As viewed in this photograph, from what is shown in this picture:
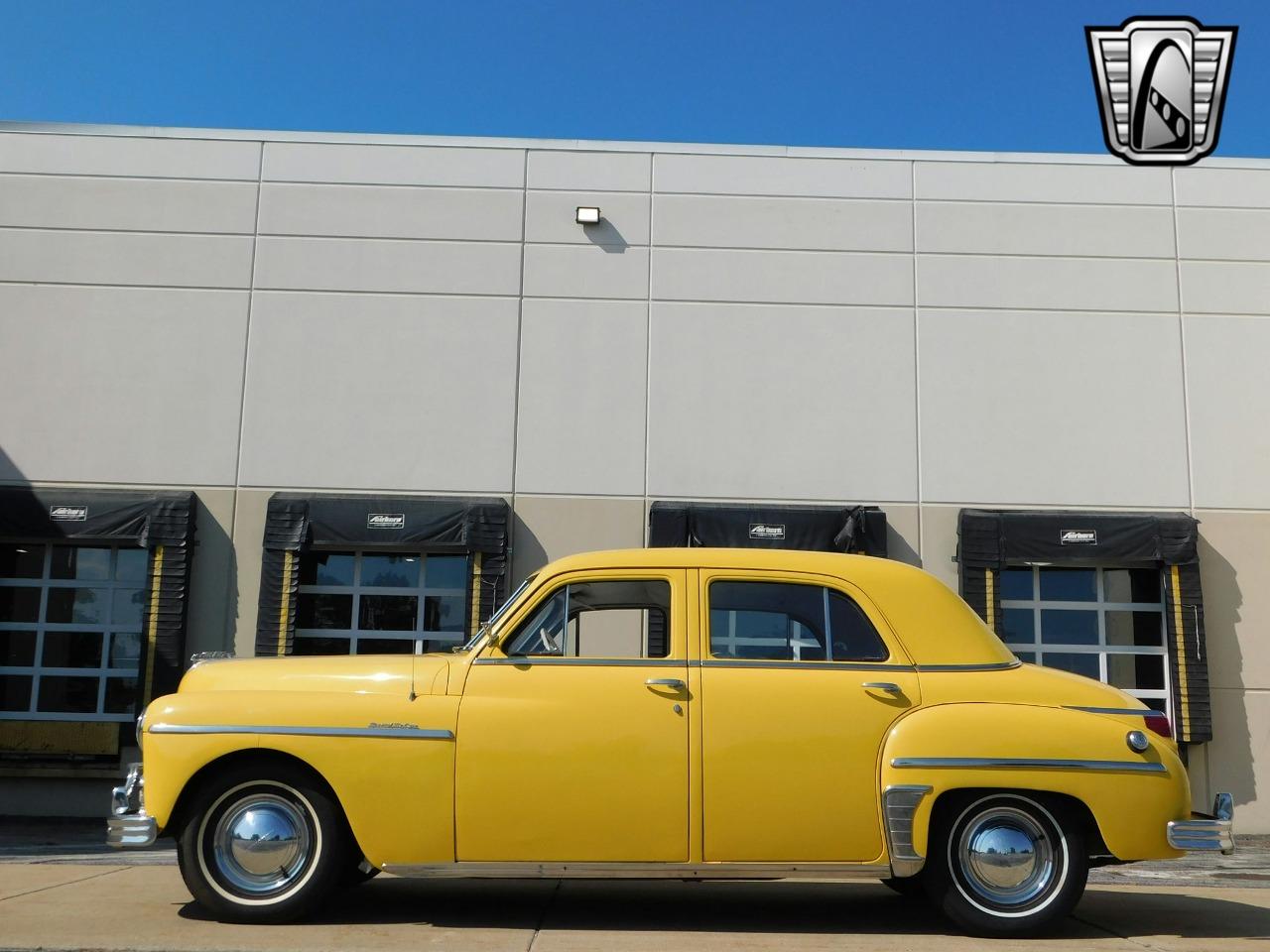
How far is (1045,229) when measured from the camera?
1301cm

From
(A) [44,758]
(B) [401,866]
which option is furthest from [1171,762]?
(A) [44,758]

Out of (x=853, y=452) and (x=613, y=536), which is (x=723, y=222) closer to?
(x=853, y=452)

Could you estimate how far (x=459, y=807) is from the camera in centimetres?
564

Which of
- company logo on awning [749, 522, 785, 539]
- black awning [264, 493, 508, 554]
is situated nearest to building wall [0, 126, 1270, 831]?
black awning [264, 493, 508, 554]

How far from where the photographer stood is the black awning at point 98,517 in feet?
38.8

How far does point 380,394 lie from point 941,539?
604cm

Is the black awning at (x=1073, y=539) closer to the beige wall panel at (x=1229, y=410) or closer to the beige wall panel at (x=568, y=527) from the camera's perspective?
the beige wall panel at (x=1229, y=410)

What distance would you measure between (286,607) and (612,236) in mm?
5163

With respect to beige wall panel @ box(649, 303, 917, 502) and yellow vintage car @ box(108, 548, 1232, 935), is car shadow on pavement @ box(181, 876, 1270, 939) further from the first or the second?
beige wall panel @ box(649, 303, 917, 502)

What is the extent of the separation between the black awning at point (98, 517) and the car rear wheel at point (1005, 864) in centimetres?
863

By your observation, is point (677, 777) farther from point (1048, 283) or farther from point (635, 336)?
point (1048, 283)

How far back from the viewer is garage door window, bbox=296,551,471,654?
1221cm

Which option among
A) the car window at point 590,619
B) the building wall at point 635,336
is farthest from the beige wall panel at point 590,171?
the car window at point 590,619

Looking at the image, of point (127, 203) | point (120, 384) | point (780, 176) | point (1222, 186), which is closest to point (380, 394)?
point (120, 384)
